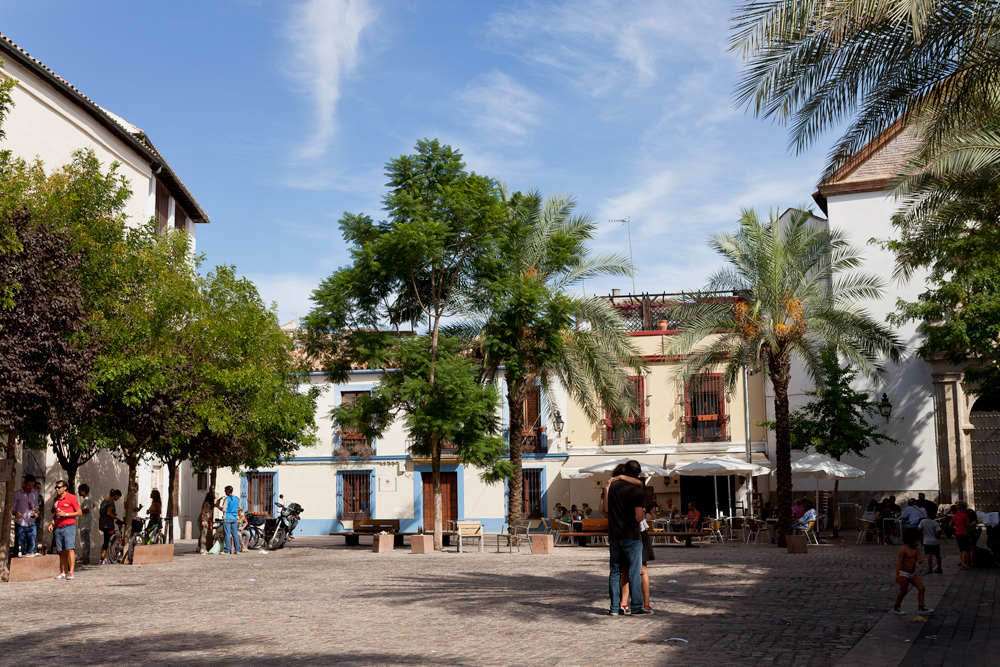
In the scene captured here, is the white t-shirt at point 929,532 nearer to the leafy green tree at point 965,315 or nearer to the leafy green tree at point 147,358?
the leafy green tree at point 965,315

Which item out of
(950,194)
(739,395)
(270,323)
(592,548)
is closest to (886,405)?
(739,395)

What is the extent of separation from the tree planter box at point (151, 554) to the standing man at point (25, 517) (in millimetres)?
2023

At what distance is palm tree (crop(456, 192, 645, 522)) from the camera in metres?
23.0

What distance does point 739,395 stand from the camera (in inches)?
1304

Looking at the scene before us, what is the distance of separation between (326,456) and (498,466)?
15.0 metres

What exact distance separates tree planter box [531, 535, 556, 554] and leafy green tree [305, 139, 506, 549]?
91.9 inches

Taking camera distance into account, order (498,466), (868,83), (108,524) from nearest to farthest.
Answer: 1. (868,83)
2. (108,524)
3. (498,466)

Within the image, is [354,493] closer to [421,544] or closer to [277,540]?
[277,540]

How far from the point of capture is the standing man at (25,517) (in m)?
17.0

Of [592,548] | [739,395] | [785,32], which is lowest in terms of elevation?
[592,548]

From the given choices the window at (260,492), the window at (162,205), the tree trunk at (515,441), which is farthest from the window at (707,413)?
the window at (162,205)

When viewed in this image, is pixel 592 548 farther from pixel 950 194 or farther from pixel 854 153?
pixel 854 153

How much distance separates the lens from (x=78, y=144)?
81.5ft

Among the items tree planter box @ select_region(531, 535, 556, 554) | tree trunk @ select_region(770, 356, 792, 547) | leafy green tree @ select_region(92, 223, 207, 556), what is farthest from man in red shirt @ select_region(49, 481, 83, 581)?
tree trunk @ select_region(770, 356, 792, 547)
